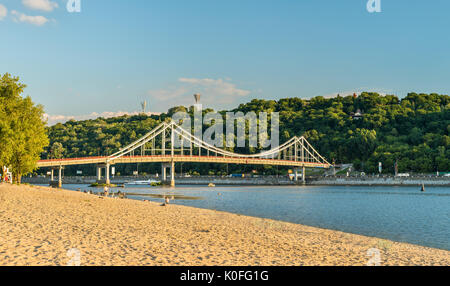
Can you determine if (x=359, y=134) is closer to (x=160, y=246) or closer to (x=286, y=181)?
(x=286, y=181)

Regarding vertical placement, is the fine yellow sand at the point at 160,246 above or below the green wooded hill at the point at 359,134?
below

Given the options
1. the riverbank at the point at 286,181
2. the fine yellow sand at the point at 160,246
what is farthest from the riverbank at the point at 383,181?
the fine yellow sand at the point at 160,246

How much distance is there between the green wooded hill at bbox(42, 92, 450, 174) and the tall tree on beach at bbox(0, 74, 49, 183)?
7114cm

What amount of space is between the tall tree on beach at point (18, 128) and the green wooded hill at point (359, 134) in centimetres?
7114

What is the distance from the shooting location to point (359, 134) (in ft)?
422

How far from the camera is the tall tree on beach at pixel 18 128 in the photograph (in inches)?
1313

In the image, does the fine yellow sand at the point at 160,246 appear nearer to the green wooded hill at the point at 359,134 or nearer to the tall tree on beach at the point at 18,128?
the tall tree on beach at the point at 18,128

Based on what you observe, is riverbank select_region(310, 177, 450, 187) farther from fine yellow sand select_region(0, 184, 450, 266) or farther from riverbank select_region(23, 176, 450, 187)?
fine yellow sand select_region(0, 184, 450, 266)

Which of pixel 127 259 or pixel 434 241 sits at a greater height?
pixel 127 259

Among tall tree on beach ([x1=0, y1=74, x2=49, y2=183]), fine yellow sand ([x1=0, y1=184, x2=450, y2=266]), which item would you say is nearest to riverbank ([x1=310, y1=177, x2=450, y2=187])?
tall tree on beach ([x1=0, y1=74, x2=49, y2=183])

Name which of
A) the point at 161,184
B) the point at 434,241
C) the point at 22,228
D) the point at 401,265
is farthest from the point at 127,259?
the point at 161,184
